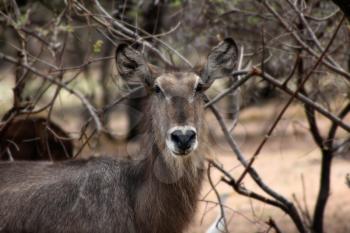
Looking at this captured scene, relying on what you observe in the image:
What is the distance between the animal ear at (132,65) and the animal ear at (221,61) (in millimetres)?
575

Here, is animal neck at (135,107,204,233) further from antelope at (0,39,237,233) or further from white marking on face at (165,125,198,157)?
white marking on face at (165,125,198,157)

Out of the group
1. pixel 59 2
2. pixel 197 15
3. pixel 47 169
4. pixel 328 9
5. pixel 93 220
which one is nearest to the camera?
pixel 93 220

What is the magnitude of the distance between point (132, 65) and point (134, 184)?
3.87ft

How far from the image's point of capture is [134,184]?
22.9 feet

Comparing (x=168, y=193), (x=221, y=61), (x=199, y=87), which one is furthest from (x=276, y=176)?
(x=168, y=193)

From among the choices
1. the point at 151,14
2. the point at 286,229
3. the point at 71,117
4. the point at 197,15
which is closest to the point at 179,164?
the point at 197,15

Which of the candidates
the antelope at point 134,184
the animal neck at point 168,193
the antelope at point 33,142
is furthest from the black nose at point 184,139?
the antelope at point 33,142

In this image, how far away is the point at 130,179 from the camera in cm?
702

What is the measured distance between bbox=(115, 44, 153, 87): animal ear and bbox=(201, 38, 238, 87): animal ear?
575mm

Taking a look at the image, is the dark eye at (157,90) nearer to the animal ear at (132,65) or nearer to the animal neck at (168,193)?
the animal ear at (132,65)

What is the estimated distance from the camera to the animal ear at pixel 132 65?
278 inches

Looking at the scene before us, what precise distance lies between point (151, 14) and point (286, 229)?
4148 millimetres

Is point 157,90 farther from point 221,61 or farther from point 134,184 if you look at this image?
point 134,184

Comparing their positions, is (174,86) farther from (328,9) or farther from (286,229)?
(286,229)
